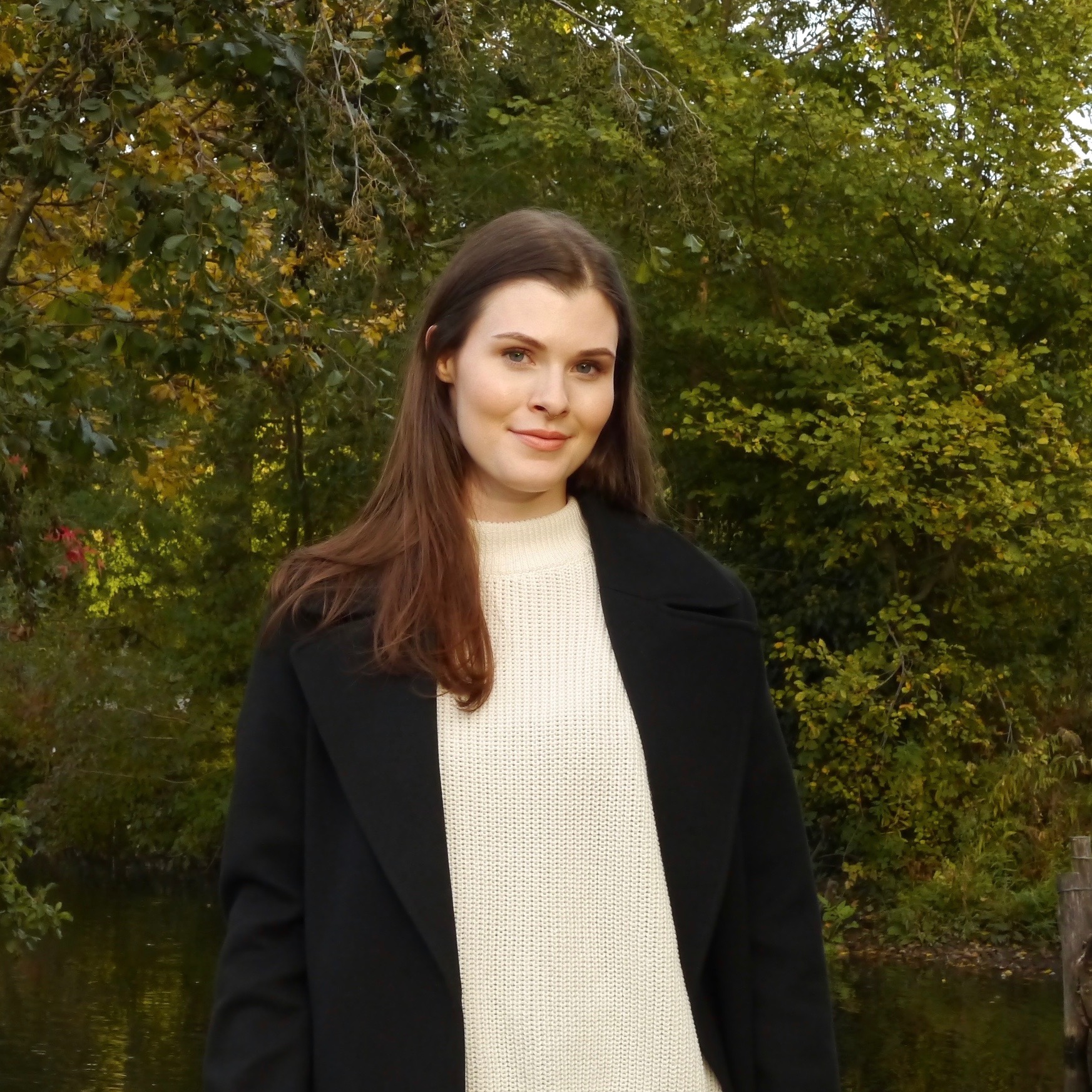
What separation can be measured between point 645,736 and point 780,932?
10.9 inches

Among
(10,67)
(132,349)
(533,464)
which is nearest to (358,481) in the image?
(10,67)

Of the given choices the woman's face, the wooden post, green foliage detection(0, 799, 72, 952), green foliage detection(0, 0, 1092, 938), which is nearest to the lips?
the woman's face

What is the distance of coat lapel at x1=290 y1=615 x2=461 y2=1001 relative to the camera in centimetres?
197

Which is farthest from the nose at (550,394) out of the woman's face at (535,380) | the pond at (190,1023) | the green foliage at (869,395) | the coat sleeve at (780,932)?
the pond at (190,1023)

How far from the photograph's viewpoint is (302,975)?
2.00m

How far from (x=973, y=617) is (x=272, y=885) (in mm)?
12951

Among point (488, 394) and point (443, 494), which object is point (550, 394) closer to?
point (488, 394)

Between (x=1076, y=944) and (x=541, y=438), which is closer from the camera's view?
(x=541, y=438)

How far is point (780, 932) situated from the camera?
2111 millimetres

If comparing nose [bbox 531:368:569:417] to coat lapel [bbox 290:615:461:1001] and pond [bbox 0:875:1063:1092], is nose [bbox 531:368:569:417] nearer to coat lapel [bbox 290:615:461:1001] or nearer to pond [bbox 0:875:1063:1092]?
coat lapel [bbox 290:615:461:1001]

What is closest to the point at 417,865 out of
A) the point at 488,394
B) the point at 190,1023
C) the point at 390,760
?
the point at 390,760

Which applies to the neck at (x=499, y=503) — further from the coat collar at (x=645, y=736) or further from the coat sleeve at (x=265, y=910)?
the coat sleeve at (x=265, y=910)

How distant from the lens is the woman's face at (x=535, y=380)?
2.11 meters

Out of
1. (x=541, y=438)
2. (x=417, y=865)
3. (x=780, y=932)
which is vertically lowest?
(x=780, y=932)
